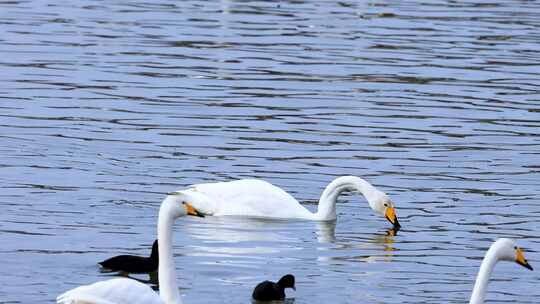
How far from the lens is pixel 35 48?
27328 mm

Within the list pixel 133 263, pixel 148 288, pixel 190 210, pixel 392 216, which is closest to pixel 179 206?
pixel 190 210

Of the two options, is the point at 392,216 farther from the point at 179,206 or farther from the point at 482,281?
the point at 482,281

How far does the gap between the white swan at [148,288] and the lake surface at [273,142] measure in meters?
1.04

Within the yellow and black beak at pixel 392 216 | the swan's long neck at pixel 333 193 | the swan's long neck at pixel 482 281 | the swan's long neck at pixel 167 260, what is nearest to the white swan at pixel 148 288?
the swan's long neck at pixel 167 260

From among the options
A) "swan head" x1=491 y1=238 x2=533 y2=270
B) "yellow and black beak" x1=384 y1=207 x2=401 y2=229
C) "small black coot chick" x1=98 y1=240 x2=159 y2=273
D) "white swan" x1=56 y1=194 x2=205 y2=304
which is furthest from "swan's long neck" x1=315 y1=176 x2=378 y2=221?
"white swan" x1=56 y1=194 x2=205 y2=304

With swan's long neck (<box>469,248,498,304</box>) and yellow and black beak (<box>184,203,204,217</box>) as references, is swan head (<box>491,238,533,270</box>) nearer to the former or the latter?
swan's long neck (<box>469,248,498,304</box>)

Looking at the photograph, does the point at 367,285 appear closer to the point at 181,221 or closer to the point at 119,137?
the point at 181,221

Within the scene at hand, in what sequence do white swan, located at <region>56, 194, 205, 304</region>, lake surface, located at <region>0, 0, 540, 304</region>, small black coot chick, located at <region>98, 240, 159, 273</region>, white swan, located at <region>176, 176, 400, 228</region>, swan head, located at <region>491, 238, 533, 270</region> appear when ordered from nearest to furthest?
white swan, located at <region>56, 194, 205, 304</region>, swan head, located at <region>491, 238, 533, 270</region>, small black coot chick, located at <region>98, 240, 159, 273</region>, lake surface, located at <region>0, 0, 540, 304</region>, white swan, located at <region>176, 176, 400, 228</region>

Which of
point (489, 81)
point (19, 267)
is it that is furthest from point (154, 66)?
point (19, 267)

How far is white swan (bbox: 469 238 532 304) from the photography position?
1062 centimetres

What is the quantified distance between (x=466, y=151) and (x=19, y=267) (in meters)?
7.80

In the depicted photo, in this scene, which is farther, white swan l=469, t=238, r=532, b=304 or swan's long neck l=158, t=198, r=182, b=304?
swan's long neck l=158, t=198, r=182, b=304

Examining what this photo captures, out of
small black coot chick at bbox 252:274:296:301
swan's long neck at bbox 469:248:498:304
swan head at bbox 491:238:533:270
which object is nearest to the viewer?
swan's long neck at bbox 469:248:498:304

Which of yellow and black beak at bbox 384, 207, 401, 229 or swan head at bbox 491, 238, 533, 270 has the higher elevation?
swan head at bbox 491, 238, 533, 270
